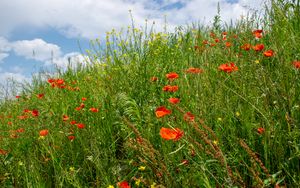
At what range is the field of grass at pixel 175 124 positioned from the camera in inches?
63.9

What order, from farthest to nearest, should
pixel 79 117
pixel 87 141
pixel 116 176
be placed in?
1. pixel 79 117
2. pixel 87 141
3. pixel 116 176

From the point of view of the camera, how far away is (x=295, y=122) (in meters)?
1.68

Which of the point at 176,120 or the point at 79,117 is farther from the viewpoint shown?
the point at 79,117

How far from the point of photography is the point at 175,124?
204cm

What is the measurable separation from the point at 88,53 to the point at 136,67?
1.39 meters

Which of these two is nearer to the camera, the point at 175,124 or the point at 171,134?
the point at 171,134

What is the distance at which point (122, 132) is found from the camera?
7.99 ft

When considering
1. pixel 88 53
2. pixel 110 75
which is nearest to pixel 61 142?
pixel 110 75

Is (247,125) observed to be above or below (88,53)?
below

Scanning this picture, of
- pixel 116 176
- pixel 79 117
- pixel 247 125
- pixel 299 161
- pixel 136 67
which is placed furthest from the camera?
pixel 136 67

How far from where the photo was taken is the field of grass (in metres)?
1.62

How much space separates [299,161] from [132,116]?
126 centimetres

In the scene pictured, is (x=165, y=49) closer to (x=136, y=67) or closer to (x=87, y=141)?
(x=136, y=67)

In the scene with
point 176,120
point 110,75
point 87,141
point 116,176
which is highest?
point 110,75
